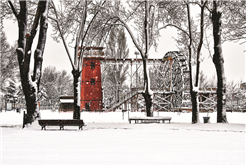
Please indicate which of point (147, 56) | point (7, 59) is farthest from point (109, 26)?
point (7, 59)

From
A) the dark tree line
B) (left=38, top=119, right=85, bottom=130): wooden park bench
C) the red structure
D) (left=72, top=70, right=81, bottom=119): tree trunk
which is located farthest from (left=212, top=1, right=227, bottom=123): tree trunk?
the red structure

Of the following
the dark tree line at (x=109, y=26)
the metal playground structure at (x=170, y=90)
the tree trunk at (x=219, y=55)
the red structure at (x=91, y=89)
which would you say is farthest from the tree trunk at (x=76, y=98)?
the red structure at (x=91, y=89)

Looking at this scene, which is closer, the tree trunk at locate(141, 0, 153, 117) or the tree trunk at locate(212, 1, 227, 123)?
the tree trunk at locate(212, 1, 227, 123)

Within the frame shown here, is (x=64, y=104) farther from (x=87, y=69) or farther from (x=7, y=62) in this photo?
(x=7, y=62)

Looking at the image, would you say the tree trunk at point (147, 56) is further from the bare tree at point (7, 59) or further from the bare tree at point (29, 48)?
the bare tree at point (7, 59)

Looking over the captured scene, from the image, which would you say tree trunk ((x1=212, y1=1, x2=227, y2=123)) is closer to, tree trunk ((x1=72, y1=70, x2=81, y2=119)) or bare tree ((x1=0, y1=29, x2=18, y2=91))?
tree trunk ((x1=72, y1=70, x2=81, y2=119))

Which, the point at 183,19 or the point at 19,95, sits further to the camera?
the point at 19,95

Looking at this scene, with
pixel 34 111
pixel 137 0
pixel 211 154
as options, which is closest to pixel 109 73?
pixel 137 0

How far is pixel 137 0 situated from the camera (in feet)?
68.0

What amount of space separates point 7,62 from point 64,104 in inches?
530

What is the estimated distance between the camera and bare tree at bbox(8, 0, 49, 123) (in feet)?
50.0

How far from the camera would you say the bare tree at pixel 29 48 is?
1525 centimetres

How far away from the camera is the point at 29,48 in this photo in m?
15.5

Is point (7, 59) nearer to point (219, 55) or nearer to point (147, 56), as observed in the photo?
point (147, 56)
